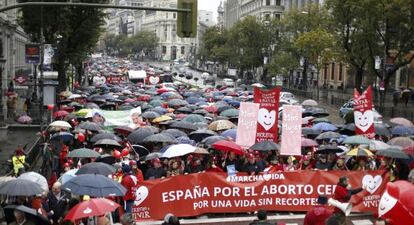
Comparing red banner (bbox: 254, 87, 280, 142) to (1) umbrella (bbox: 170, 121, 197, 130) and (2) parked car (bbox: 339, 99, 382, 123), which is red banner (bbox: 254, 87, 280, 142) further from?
(2) parked car (bbox: 339, 99, 382, 123)

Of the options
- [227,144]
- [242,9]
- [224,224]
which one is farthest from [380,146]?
[242,9]

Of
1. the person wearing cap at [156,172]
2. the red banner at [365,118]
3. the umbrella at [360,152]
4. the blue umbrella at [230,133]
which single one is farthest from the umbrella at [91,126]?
the umbrella at [360,152]

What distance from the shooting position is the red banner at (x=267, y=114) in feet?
58.0

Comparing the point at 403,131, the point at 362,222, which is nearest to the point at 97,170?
the point at 362,222

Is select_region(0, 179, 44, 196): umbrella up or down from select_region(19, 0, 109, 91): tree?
down

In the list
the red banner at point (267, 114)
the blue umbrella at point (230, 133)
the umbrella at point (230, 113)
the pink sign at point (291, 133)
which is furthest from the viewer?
the umbrella at point (230, 113)

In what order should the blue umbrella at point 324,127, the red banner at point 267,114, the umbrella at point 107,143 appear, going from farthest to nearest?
the blue umbrella at point 324,127
the red banner at point 267,114
the umbrella at point 107,143

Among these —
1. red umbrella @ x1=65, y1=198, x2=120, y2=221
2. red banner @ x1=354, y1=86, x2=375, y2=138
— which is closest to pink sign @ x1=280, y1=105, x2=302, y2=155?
red banner @ x1=354, y1=86, x2=375, y2=138

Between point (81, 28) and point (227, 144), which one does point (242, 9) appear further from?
point (227, 144)

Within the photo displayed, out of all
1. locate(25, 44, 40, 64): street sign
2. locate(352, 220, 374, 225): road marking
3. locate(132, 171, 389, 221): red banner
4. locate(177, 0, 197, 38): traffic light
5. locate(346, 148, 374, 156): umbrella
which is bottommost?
locate(352, 220, 374, 225): road marking

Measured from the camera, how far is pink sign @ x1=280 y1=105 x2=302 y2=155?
54.5 ft

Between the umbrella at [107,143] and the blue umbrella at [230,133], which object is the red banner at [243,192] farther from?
the blue umbrella at [230,133]

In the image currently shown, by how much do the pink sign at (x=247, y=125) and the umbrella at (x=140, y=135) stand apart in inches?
150

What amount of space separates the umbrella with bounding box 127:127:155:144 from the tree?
17.9m
